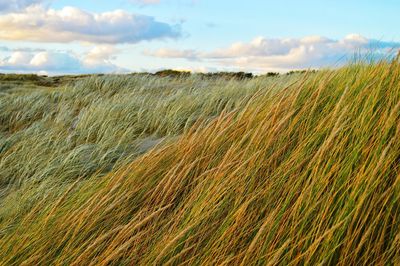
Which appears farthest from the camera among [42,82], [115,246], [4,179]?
[42,82]

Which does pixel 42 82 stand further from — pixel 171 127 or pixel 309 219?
pixel 309 219

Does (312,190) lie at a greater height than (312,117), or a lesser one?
lesser

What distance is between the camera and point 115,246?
A: 232 cm

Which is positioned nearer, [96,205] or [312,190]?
[312,190]

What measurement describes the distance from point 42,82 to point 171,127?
1505cm

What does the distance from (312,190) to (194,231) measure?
551 millimetres

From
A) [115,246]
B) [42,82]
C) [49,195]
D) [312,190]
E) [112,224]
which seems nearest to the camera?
[312,190]

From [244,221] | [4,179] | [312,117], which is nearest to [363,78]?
[312,117]

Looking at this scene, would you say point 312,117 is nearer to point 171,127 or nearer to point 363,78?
point 363,78

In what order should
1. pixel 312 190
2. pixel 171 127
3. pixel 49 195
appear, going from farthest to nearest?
pixel 171 127
pixel 49 195
pixel 312 190

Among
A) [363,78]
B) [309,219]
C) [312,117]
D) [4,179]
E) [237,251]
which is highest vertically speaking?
[363,78]

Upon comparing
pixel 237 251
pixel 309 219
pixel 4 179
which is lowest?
pixel 4 179

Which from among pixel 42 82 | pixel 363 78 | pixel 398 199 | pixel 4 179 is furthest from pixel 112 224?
pixel 42 82

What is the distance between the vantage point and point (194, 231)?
2.12 meters
